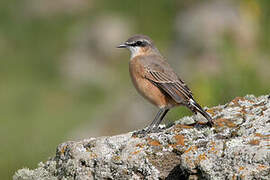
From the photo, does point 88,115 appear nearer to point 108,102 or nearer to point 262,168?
point 108,102

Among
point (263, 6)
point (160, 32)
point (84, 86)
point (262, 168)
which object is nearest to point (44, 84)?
point (84, 86)

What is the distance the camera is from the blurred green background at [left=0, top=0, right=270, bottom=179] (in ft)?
49.9

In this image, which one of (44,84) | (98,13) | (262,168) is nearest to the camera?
(262,168)

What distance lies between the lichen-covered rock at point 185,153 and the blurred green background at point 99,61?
470 cm

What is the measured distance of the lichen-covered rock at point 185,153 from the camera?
17.5 ft

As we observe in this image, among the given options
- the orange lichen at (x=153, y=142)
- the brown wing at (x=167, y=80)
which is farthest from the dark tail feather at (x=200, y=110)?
the orange lichen at (x=153, y=142)

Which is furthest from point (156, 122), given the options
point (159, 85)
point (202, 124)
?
point (202, 124)

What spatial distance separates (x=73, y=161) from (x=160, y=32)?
19188 mm

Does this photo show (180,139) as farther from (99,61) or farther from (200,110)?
(99,61)

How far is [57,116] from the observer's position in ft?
68.8

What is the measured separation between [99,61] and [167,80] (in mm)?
16742

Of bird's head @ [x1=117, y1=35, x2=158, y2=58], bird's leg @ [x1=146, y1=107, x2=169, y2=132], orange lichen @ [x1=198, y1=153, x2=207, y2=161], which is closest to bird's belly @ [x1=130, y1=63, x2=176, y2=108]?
bird's leg @ [x1=146, y1=107, x2=169, y2=132]

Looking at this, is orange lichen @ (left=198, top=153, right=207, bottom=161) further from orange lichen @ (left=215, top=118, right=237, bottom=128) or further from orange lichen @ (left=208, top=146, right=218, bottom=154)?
orange lichen @ (left=215, top=118, right=237, bottom=128)

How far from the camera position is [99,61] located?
2477 cm
